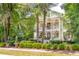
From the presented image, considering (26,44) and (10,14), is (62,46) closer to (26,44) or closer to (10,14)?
(26,44)

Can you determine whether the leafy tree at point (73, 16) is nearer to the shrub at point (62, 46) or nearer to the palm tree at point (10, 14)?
the shrub at point (62, 46)

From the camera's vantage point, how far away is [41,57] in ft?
11.1

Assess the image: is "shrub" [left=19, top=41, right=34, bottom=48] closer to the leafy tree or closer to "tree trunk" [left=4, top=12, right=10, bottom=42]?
"tree trunk" [left=4, top=12, right=10, bottom=42]

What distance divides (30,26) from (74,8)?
48 centimetres

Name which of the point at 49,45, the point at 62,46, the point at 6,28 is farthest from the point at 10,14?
the point at 62,46

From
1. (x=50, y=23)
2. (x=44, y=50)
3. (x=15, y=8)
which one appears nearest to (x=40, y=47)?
(x=44, y=50)

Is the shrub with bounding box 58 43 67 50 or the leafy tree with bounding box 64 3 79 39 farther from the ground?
the leafy tree with bounding box 64 3 79 39

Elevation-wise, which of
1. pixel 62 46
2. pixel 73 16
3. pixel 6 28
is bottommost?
pixel 62 46

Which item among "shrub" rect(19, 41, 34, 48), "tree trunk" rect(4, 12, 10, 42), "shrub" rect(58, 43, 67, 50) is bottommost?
"shrub" rect(58, 43, 67, 50)

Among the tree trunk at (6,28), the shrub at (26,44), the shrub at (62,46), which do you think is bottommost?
the shrub at (62,46)

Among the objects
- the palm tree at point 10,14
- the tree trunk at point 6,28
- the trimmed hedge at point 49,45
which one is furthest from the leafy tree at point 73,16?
the tree trunk at point 6,28

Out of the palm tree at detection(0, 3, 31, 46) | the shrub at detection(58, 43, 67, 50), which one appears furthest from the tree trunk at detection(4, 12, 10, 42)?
the shrub at detection(58, 43, 67, 50)

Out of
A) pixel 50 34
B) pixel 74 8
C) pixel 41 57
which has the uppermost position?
pixel 74 8

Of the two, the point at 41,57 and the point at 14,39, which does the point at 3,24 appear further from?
the point at 41,57
